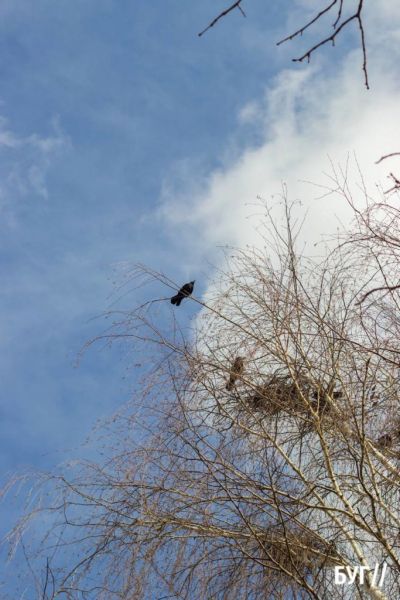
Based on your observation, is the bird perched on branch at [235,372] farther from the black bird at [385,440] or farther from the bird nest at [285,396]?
the black bird at [385,440]

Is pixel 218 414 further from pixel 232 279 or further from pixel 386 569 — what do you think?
pixel 386 569

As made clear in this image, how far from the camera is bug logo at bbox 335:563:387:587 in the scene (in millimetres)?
3105

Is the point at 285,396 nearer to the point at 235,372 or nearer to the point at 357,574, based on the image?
the point at 235,372

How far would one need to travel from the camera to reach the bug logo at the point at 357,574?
3105 mm

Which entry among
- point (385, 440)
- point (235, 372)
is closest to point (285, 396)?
point (235, 372)

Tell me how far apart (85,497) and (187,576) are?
0.72 m

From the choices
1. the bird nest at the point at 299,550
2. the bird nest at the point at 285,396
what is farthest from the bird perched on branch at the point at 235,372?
the bird nest at the point at 299,550

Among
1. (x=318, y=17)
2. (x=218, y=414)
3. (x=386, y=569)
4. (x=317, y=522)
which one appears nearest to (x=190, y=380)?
(x=218, y=414)

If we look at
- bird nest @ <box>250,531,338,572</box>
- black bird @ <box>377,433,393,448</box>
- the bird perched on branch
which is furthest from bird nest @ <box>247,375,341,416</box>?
bird nest @ <box>250,531,338,572</box>

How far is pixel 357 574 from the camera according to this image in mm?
3188

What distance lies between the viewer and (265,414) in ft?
12.8

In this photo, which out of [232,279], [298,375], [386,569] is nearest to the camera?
[386,569]

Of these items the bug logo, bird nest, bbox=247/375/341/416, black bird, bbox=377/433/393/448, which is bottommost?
the bug logo

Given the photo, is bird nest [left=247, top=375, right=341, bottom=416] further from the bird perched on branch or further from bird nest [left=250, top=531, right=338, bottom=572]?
bird nest [left=250, top=531, right=338, bottom=572]
